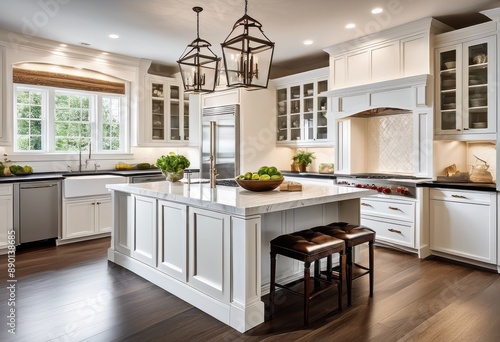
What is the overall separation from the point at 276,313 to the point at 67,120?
449 centimetres

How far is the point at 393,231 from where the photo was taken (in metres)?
4.34

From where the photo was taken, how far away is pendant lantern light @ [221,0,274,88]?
2.49 metres

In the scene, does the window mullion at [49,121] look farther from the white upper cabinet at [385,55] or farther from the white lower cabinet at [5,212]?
the white upper cabinet at [385,55]

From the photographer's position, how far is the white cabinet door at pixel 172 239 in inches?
115

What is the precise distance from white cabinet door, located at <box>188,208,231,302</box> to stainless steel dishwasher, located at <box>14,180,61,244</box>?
8.95 feet

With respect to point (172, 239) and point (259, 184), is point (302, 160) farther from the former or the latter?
point (172, 239)

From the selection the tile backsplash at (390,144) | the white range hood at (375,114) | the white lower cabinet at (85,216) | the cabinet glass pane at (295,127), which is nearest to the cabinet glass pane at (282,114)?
the cabinet glass pane at (295,127)

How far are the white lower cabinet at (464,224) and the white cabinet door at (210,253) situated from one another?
269cm

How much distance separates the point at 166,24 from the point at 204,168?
Result: 2.71 meters

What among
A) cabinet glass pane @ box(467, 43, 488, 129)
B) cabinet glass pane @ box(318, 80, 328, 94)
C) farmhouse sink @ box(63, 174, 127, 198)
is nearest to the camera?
cabinet glass pane @ box(467, 43, 488, 129)

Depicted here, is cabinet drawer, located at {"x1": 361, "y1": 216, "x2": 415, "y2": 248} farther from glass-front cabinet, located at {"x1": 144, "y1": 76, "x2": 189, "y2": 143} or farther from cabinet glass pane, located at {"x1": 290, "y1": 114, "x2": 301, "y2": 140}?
glass-front cabinet, located at {"x1": 144, "y1": 76, "x2": 189, "y2": 143}

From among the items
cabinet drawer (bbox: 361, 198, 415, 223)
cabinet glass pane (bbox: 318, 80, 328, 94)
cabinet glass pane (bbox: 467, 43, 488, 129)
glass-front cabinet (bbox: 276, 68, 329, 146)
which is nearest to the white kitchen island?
cabinet drawer (bbox: 361, 198, 415, 223)

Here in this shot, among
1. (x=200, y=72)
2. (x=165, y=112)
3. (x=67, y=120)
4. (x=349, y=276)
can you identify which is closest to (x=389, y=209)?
(x=349, y=276)

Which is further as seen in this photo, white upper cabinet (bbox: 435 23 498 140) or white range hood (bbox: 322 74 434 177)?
white range hood (bbox: 322 74 434 177)
